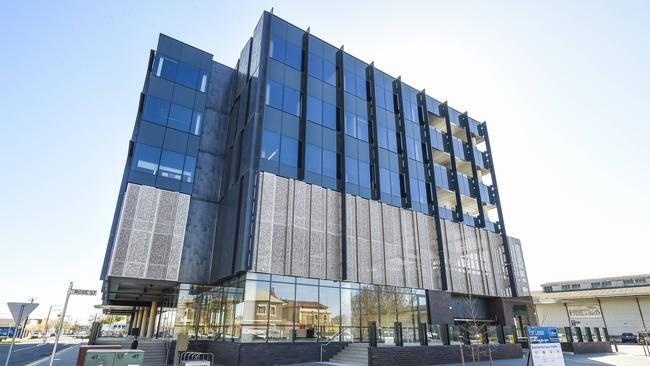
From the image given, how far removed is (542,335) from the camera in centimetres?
1257

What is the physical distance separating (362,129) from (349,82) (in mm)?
4318

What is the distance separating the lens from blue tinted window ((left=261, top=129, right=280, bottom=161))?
22.9m

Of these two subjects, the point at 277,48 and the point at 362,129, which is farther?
the point at 362,129

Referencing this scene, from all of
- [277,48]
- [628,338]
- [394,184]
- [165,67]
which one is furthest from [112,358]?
[628,338]

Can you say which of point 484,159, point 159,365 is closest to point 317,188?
point 159,365

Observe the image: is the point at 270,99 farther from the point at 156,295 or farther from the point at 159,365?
the point at 156,295

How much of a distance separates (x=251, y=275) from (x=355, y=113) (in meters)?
15.8

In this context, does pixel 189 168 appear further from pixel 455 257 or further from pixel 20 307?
pixel 455 257

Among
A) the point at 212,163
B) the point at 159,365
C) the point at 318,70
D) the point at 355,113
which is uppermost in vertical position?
the point at 318,70

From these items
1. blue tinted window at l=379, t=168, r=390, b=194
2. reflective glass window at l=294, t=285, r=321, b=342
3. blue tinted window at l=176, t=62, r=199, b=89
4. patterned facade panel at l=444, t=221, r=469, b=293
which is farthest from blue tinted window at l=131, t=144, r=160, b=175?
patterned facade panel at l=444, t=221, r=469, b=293

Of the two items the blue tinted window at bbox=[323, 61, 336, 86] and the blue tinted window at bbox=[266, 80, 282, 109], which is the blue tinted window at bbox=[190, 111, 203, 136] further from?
the blue tinted window at bbox=[323, 61, 336, 86]

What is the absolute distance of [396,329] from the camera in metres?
19.2

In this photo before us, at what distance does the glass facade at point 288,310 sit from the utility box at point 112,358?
7545mm

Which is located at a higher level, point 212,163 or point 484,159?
point 484,159
